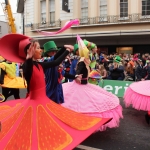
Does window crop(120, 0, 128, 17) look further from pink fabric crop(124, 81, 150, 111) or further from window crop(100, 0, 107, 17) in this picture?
pink fabric crop(124, 81, 150, 111)

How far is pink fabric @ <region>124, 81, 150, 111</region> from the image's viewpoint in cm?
510

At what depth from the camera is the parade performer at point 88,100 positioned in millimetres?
4246

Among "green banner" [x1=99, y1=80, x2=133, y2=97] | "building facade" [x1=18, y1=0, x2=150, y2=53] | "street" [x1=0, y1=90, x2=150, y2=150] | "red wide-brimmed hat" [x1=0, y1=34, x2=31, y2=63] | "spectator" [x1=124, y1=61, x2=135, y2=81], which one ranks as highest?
"building facade" [x1=18, y1=0, x2=150, y2=53]

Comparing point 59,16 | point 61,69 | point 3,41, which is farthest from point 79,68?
point 59,16

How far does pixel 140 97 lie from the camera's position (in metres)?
5.25

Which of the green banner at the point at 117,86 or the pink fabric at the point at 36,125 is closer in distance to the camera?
the pink fabric at the point at 36,125

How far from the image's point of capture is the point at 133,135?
4.57 meters

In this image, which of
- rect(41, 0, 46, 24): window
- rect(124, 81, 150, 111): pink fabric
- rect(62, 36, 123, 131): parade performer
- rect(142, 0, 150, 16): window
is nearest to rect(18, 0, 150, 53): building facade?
rect(142, 0, 150, 16): window

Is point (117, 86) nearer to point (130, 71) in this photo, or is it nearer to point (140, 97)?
point (130, 71)

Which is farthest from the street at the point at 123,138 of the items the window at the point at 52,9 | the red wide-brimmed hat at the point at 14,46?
the window at the point at 52,9

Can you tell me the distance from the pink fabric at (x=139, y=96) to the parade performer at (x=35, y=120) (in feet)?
6.51

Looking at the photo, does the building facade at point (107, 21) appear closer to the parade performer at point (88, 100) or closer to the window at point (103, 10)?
the window at point (103, 10)

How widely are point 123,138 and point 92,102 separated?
2.90 feet

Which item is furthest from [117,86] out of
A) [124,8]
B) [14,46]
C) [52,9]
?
[52,9]
